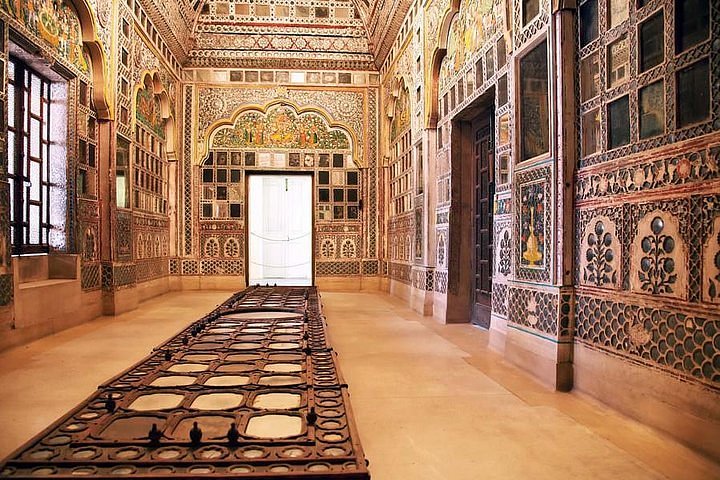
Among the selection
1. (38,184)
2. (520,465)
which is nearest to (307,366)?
(520,465)

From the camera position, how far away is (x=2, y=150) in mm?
5176

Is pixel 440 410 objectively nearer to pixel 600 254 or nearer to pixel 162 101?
pixel 600 254

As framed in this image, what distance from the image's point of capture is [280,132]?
41.0 feet

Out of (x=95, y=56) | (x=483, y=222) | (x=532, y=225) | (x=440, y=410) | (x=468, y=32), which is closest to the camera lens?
(x=440, y=410)

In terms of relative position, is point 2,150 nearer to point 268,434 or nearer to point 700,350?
point 268,434

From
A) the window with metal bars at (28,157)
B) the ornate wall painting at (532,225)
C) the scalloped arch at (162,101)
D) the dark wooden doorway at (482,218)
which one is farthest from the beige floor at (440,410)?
the scalloped arch at (162,101)

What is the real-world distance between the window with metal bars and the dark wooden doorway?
5.50 metres

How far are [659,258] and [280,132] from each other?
10.3 metres

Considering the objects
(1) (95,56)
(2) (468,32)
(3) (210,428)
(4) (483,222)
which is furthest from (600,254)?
(1) (95,56)

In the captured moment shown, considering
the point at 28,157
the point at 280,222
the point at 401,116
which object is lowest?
the point at 280,222

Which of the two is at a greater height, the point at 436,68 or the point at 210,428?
the point at 436,68

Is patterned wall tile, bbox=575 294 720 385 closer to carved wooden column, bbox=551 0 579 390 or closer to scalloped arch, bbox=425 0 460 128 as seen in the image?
carved wooden column, bbox=551 0 579 390

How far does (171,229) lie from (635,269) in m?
10.4

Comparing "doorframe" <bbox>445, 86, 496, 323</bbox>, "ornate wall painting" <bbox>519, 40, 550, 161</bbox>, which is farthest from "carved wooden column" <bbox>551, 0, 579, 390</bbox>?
"doorframe" <bbox>445, 86, 496, 323</bbox>
